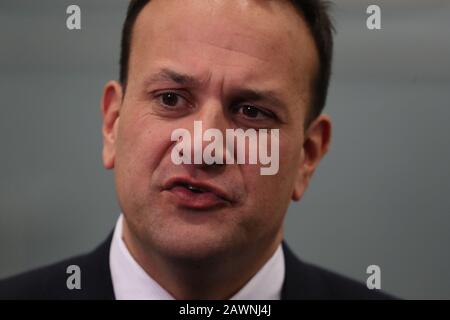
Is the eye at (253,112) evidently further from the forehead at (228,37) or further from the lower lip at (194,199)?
the lower lip at (194,199)

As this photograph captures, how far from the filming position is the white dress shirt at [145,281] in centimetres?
109

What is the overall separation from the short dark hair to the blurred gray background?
3 cm

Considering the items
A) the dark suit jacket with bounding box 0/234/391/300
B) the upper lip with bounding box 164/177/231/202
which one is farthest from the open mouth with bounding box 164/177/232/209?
the dark suit jacket with bounding box 0/234/391/300

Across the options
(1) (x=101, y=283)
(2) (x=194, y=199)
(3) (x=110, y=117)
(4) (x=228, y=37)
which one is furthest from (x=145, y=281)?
(4) (x=228, y=37)

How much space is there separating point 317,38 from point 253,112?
19 cm

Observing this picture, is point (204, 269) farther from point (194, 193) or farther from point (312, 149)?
point (312, 149)

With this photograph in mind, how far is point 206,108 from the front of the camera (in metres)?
1.01

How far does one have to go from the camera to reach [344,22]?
1.17 metres

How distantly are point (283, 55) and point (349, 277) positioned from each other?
18.0 inches

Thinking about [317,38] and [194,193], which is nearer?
[194,193]

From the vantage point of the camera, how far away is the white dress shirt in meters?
1.09

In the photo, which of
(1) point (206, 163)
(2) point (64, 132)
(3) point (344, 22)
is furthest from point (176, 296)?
(3) point (344, 22)

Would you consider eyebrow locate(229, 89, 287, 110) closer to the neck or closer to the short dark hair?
the short dark hair

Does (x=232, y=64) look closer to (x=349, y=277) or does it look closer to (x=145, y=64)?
(x=145, y=64)
